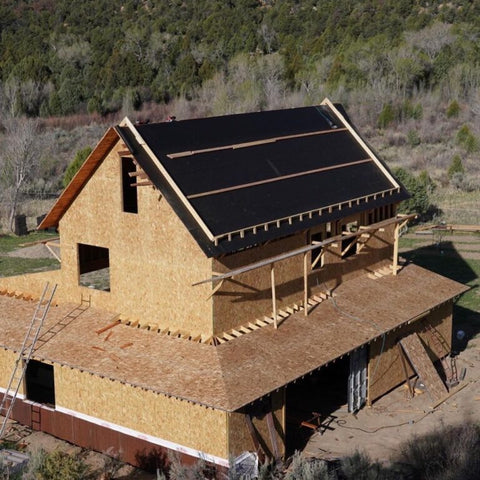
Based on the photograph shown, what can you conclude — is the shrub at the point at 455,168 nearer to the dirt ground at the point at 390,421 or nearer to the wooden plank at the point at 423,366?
the dirt ground at the point at 390,421

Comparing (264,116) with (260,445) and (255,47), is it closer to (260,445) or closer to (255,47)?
(260,445)

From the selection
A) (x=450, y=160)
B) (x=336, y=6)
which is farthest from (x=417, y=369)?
(x=336, y=6)

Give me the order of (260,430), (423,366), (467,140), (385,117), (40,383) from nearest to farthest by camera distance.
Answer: (260,430), (423,366), (40,383), (467,140), (385,117)

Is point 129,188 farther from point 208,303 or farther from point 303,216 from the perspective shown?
point 303,216

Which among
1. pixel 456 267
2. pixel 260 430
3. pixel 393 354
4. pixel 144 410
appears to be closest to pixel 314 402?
pixel 393 354

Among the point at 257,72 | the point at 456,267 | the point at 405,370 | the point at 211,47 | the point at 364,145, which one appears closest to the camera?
the point at 405,370

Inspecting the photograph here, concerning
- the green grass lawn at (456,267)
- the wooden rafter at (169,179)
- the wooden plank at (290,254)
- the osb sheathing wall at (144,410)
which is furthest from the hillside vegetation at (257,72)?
the osb sheathing wall at (144,410)

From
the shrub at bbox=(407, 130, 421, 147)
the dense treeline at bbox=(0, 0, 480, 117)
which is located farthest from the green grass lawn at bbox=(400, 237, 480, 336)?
the dense treeline at bbox=(0, 0, 480, 117)
